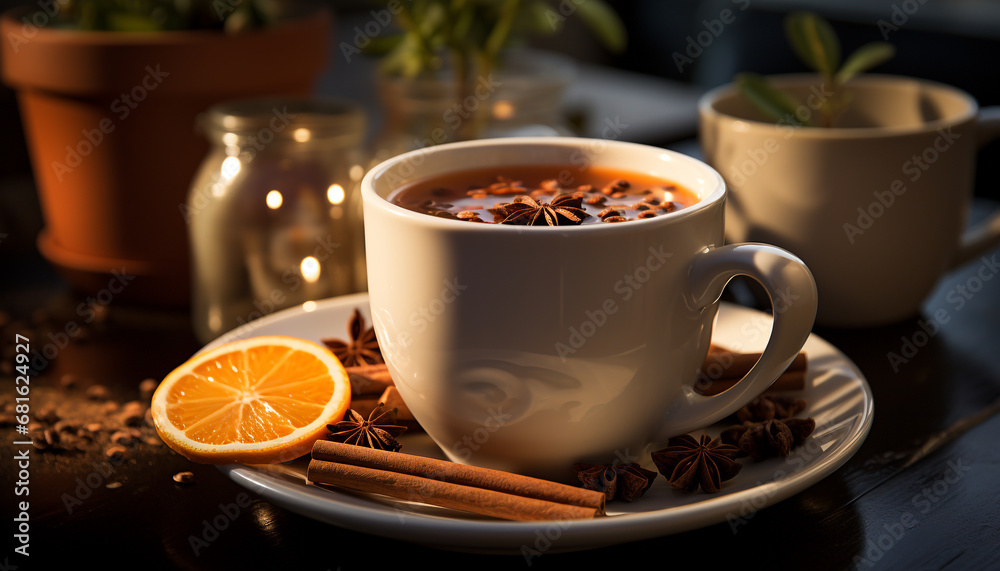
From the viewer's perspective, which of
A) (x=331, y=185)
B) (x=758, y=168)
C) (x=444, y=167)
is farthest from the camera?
(x=331, y=185)

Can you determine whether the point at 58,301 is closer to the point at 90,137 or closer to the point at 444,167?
the point at 90,137

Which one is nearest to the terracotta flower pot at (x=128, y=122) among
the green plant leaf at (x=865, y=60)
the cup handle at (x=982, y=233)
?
the green plant leaf at (x=865, y=60)

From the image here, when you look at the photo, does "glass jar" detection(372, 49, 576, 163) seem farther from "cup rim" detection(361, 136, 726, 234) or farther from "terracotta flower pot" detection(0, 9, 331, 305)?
"cup rim" detection(361, 136, 726, 234)

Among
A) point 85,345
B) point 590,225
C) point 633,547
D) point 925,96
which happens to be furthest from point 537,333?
point 925,96

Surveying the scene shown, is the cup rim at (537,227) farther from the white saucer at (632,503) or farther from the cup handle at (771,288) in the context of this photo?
the white saucer at (632,503)

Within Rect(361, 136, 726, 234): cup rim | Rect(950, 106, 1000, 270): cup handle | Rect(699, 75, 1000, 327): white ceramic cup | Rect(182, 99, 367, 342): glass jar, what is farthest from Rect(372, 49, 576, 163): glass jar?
Rect(950, 106, 1000, 270): cup handle

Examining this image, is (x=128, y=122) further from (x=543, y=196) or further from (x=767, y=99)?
(x=767, y=99)

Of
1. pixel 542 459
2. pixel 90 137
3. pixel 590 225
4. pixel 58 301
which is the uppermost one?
pixel 590 225
